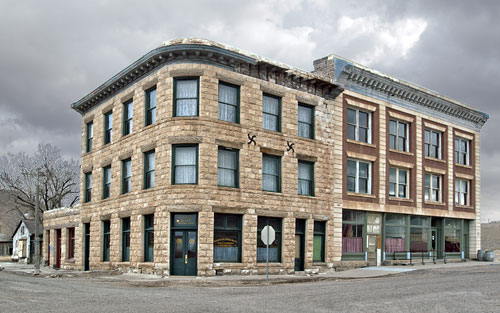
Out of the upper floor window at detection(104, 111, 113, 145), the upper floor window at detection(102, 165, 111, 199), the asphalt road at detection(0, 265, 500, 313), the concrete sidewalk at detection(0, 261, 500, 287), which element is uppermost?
the upper floor window at detection(104, 111, 113, 145)

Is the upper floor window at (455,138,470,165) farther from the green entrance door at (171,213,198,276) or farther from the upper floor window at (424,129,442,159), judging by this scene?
the green entrance door at (171,213,198,276)

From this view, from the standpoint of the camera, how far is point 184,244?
85.7 feet

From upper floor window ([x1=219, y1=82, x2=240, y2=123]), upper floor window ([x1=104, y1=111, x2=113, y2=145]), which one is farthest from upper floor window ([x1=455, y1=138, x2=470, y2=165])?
upper floor window ([x1=104, y1=111, x2=113, y2=145])

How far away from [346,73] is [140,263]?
52.5 feet

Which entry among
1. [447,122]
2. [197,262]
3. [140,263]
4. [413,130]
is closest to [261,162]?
[197,262]

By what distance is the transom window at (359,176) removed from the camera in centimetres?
3344

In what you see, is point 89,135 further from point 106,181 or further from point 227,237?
point 227,237

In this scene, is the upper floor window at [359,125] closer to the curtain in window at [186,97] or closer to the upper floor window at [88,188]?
the curtain in window at [186,97]

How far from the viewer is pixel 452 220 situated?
41.7m

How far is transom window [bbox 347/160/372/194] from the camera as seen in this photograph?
33.4 metres

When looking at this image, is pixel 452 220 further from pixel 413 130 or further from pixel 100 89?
pixel 100 89

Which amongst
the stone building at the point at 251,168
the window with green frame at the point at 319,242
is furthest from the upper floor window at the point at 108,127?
the window with green frame at the point at 319,242

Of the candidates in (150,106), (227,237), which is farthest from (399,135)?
(150,106)

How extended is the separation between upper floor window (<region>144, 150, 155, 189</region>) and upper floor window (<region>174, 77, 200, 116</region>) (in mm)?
2918
